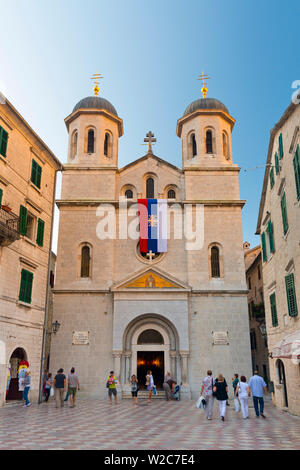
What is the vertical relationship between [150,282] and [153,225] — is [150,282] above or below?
below

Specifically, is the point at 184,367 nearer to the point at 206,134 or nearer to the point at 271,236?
the point at 271,236

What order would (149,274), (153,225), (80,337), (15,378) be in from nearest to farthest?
(15,378)
(80,337)
(149,274)
(153,225)

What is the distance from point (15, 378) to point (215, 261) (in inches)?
535

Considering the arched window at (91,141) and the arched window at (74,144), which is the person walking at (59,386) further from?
the arched window at (74,144)

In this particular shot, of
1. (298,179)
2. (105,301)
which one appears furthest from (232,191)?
(298,179)

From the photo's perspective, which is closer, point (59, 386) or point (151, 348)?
point (59, 386)

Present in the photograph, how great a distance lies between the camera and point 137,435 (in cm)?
1050

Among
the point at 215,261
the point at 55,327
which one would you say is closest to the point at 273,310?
the point at 215,261

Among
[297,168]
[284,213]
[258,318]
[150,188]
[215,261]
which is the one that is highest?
[150,188]

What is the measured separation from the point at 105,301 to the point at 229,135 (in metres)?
15.3

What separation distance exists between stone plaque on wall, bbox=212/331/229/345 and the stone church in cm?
6

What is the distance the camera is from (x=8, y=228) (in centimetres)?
1712

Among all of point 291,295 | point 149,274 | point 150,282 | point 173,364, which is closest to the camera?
point 291,295
